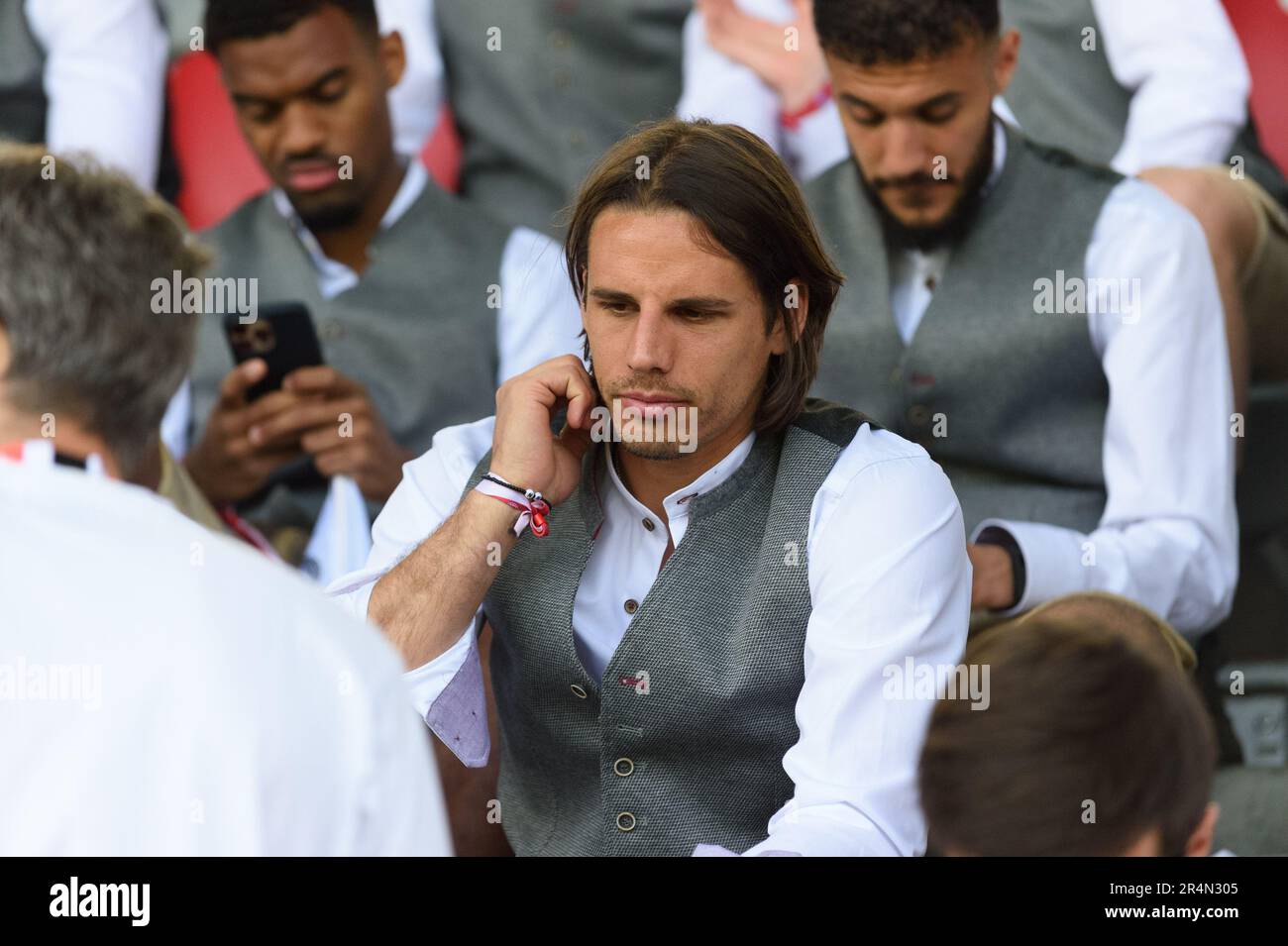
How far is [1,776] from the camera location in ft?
3.70

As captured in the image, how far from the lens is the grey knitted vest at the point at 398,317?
323 cm

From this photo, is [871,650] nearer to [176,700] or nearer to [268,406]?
[176,700]

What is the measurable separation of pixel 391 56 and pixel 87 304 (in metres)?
1.98


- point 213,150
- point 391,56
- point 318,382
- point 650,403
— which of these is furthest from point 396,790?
point 213,150

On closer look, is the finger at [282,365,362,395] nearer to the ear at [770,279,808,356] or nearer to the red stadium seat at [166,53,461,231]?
the red stadium seat at [166,53,461,231]

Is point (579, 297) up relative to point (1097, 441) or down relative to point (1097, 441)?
up

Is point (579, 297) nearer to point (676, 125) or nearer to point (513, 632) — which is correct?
point (676, 125)

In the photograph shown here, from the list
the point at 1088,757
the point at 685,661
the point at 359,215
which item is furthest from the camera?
the point at 359,215

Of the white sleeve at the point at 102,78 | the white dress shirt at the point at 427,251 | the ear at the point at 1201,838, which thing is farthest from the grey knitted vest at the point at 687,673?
the white sleeve at the point at 102,78

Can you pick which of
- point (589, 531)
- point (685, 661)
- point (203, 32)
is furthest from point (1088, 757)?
point (203, 32)

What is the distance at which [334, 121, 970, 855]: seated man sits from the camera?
6.34 ft

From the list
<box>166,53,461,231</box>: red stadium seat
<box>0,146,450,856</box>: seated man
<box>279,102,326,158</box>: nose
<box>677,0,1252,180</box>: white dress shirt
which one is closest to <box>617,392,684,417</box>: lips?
<box>0,146,450,856</box>: seated man

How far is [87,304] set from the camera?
1.58 metres

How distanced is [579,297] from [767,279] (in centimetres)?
27
